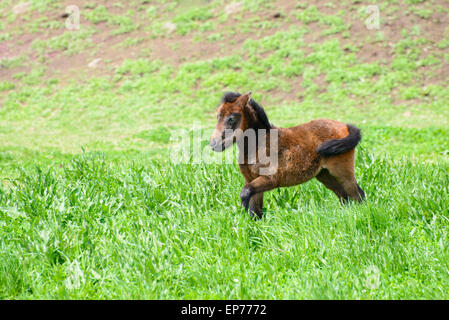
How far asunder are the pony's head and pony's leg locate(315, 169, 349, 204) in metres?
1.04

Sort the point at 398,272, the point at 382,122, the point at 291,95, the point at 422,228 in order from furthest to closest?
the point at 291,95 → the point at 382,122 → the point at 422,228 → the point at 398,272

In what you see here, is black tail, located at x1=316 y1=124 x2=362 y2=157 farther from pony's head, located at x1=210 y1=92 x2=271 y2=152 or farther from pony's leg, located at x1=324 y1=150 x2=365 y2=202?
Answer: pony's head, located at x1=210 y1=92 x2=271 y2=152

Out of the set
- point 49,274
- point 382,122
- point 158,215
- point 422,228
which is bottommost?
point 382,122

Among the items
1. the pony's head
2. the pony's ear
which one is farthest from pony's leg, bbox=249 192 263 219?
the pony's ear

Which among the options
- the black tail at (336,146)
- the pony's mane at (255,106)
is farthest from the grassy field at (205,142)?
the pony's mane at (255,106)

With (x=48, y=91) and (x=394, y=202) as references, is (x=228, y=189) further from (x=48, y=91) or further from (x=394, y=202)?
(x=48, y=91)

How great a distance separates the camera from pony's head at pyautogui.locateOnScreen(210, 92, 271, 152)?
188 inches

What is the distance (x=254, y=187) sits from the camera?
4832 mm

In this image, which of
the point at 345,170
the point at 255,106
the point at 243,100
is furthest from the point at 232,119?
the point at 345,170

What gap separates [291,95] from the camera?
16.5 metres

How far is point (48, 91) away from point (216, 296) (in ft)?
52.9

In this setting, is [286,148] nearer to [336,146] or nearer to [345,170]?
[336,146]

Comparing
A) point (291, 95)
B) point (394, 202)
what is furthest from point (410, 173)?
point (291, 95)

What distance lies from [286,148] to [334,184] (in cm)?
82
